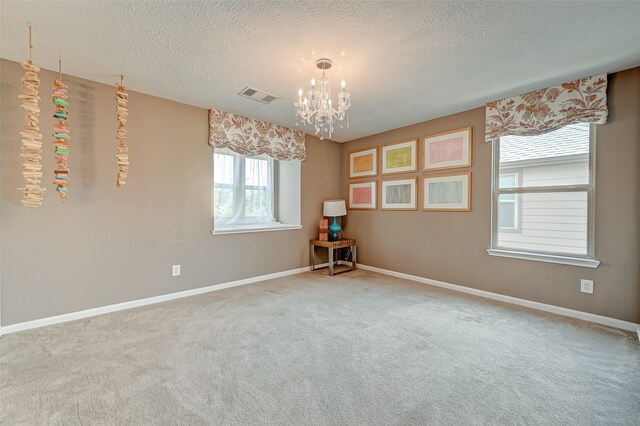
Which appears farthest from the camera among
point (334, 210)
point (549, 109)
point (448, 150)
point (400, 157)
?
point (334, 210)

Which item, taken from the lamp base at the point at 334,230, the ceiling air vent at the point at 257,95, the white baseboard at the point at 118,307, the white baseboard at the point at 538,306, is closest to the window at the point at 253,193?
the lamp base at the point at 334,230

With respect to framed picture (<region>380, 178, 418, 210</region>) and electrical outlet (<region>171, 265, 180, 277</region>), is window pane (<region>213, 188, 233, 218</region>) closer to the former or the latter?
electrical outlet (<region>171, 265, 180, 277</region>)

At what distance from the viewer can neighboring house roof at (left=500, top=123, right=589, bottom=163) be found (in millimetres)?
2736

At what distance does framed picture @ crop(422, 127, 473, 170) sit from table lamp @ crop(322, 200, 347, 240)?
1508mm

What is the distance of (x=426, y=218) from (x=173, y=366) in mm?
3471

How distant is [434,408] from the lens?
1.51 m

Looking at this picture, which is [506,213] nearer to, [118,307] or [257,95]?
[257,95]

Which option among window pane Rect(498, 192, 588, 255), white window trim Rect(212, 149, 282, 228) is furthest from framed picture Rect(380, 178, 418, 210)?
white window trim Rect(212, 149, 282, 228)

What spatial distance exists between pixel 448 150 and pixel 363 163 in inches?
58.7

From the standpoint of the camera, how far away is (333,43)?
2.08 m

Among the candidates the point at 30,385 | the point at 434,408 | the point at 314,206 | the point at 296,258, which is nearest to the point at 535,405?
the point at 434,408

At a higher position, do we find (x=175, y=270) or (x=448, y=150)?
(x=448, y=150)

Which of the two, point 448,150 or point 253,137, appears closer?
point 448,150

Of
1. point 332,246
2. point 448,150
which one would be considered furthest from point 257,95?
point 448,150
